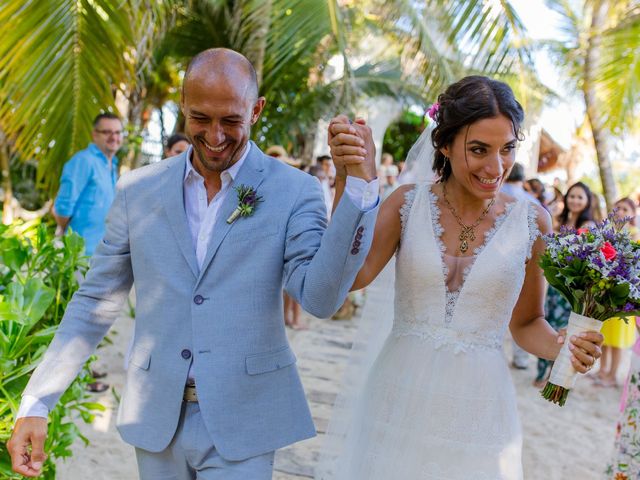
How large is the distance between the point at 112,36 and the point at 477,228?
382cm

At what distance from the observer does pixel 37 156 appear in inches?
232

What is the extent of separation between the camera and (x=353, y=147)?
1849 millimetres

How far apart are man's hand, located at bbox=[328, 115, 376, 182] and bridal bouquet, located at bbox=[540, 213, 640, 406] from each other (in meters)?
0.86

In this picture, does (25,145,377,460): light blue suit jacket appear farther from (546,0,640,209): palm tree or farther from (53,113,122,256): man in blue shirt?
(546,0,640,209): palm tree

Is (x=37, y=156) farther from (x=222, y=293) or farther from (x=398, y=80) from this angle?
(x=398, y=80)

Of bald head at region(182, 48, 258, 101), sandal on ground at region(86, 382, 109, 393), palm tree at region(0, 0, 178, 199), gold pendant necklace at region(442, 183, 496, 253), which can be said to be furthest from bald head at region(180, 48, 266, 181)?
sandal on ground at region(86, 382, 109, 393)

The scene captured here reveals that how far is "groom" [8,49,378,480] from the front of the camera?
Answer: 2.10m

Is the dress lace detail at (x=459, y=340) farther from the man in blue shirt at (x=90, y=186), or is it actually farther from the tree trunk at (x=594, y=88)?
the tree trunk at (x=594, y=88)

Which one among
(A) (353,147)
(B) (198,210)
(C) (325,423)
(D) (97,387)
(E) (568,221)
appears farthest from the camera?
(E) (568,221)

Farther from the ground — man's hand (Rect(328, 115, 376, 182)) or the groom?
man's hand (Rect(328, 115, 376, 182))

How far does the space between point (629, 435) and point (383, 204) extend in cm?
268

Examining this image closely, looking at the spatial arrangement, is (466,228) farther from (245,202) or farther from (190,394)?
(190,394)

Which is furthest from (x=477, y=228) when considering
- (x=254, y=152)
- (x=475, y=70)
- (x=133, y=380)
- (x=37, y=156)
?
(x=475, y=70)

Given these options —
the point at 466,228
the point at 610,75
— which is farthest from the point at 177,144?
the point at 610,75
